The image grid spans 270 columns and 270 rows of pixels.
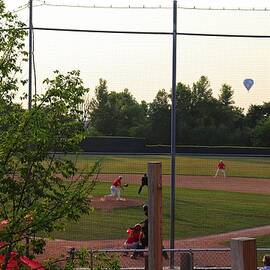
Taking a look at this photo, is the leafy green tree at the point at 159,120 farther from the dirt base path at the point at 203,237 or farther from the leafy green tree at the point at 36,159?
the leafy green tree at the point at 36,159

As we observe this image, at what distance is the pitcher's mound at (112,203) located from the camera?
2372cm

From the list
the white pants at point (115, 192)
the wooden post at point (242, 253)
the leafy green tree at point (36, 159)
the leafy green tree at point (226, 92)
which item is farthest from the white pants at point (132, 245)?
the wooden post at point (242, 253)

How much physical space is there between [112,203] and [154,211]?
20.3m

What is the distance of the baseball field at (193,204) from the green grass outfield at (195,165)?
6 cm

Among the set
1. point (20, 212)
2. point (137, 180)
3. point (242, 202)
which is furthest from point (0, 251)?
point (137, 180)

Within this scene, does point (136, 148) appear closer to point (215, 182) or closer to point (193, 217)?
point (215, 182)

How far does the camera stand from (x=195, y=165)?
5084cm

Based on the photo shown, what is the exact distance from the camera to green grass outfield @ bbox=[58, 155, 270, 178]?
43688 mm

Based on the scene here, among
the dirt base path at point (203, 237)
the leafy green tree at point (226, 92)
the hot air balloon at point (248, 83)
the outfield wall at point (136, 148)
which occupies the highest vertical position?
the leafy green tree at point (226, 92)

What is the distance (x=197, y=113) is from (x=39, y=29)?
33081 millimetres

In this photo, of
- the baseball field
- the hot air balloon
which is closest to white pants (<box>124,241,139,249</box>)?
the baseball field

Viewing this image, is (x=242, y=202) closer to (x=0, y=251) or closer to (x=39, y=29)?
(x=39, y=29)

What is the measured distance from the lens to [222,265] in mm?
13453

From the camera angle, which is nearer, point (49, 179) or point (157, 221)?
point (157, 221)
